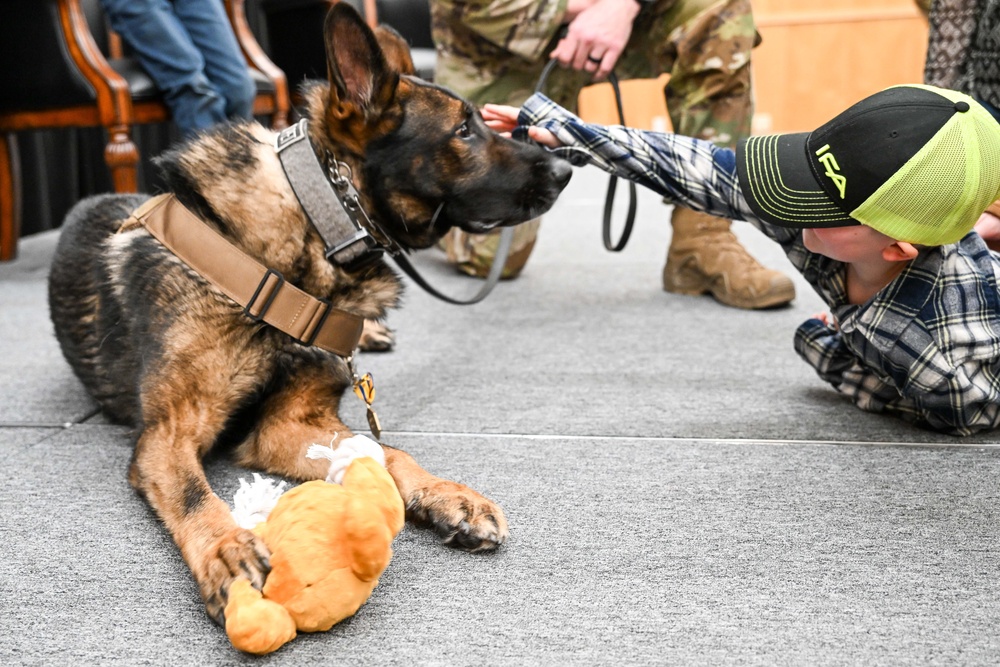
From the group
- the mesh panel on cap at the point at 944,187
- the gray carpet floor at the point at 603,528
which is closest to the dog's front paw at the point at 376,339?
the gray carpet floor at the point at 603,528

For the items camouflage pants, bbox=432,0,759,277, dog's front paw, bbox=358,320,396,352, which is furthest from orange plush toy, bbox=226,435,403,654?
camouflage pants, bbox=432,0,759,277

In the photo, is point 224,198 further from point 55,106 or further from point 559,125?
point 55,106

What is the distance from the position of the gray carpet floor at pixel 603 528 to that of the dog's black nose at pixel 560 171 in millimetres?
461

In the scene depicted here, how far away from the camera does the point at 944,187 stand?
45.6 inches

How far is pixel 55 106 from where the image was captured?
9.34 ft

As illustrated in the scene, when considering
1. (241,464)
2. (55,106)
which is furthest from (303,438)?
(55,106)

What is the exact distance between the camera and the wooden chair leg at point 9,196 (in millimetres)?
3242

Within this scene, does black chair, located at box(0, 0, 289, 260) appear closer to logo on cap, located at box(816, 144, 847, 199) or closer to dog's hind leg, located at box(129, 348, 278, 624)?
dog's hind leg, located at box(129, 348, 278, 624)

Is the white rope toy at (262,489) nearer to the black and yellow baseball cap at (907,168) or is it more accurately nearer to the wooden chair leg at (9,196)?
the black and yellow baseball cap at (907,168)

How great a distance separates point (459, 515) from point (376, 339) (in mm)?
1053

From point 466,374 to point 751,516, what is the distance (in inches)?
34.9

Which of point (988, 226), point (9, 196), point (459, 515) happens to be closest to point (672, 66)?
point (988, 226)

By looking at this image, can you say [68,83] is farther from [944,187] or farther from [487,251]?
[944,187]

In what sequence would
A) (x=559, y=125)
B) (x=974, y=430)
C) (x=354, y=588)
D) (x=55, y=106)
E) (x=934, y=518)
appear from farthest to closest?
1. (x=55, y=106)
2. (x=559, y=125)
3. (x=974, y=430)
4. (x=934, y=518)
5. (x=354, y=588)
